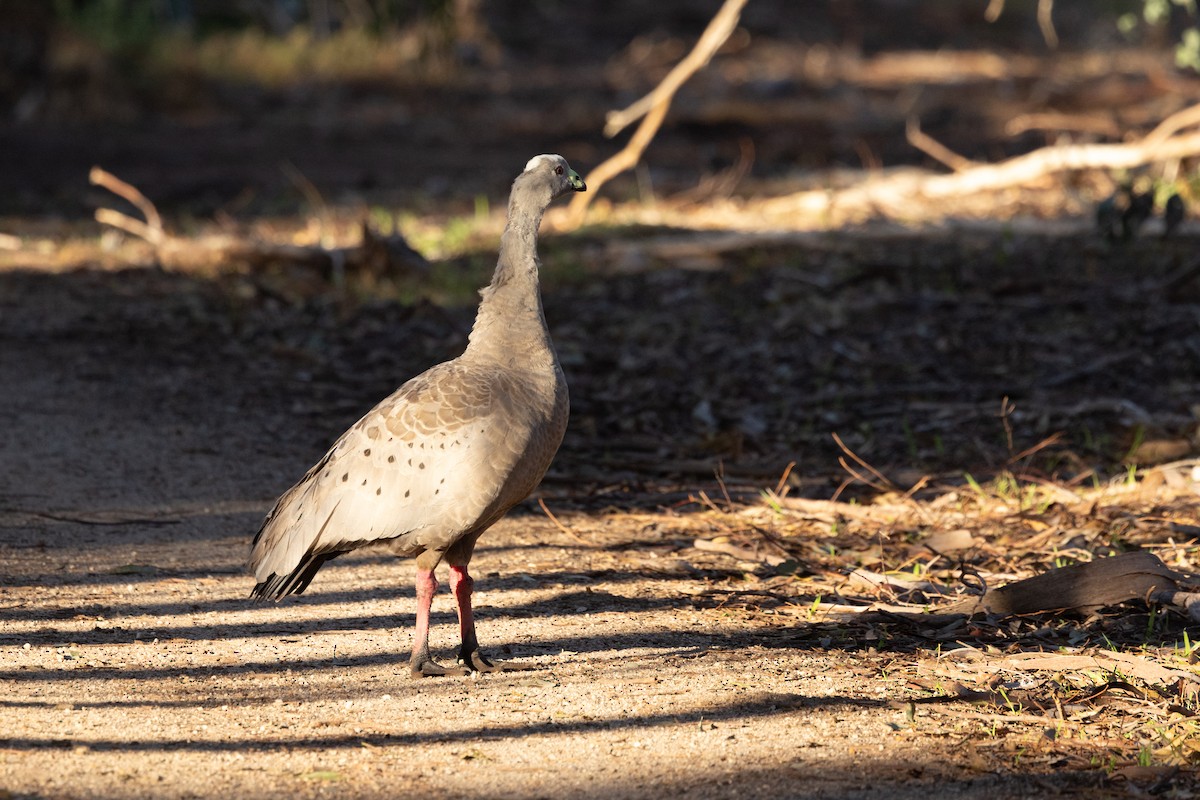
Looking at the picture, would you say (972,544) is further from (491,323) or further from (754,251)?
(754,251)

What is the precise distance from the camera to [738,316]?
381 inches

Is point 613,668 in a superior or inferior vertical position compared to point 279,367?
inferior

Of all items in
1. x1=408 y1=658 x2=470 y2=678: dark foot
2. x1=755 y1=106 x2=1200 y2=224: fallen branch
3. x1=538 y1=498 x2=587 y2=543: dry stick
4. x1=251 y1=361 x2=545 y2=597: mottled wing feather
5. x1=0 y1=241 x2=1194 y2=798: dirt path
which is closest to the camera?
x1=0 y1=241 x2=1194 y2=798: dirt path

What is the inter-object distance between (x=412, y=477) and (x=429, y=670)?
64 cm

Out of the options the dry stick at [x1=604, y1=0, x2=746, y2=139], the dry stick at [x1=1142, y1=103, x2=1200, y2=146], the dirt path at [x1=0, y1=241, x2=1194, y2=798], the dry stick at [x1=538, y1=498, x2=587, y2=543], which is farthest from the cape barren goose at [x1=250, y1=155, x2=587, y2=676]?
the dry stick at [x1=1142, y1=103, x2=1200, y2=146]

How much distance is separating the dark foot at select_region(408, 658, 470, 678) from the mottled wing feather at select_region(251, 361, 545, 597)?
14.6 inches

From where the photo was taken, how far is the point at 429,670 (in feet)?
15.1

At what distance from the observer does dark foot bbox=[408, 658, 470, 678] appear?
4605 mm

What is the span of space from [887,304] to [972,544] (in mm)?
3776

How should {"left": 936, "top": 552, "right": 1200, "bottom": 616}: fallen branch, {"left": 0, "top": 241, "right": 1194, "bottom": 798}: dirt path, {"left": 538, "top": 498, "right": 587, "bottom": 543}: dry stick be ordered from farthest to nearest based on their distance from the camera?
1. {"left": 538, "top": 498, "right": 587, "bottom": 543}: dry stick
2. {"left": 936, "top": 552, "right": 1200, "bottom": 616}: fallen branch
3. {"left": 0, "top": 241, "right": 1194, "bottom": 798}: dirt path

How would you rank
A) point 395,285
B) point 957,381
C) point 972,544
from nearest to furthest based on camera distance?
point 972,544 → point 957,381 → point 395,285

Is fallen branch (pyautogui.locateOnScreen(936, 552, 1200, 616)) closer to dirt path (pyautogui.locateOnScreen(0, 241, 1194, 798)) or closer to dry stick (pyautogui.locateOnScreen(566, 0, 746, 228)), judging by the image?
dirt path (pyautogui.locateOnScreen(0, 241, 1194, 798))

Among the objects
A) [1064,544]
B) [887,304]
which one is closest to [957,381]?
[887,304]

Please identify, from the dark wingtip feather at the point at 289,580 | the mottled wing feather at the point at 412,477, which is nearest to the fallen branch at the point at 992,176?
the mottled wing feather at the point at 412,477
